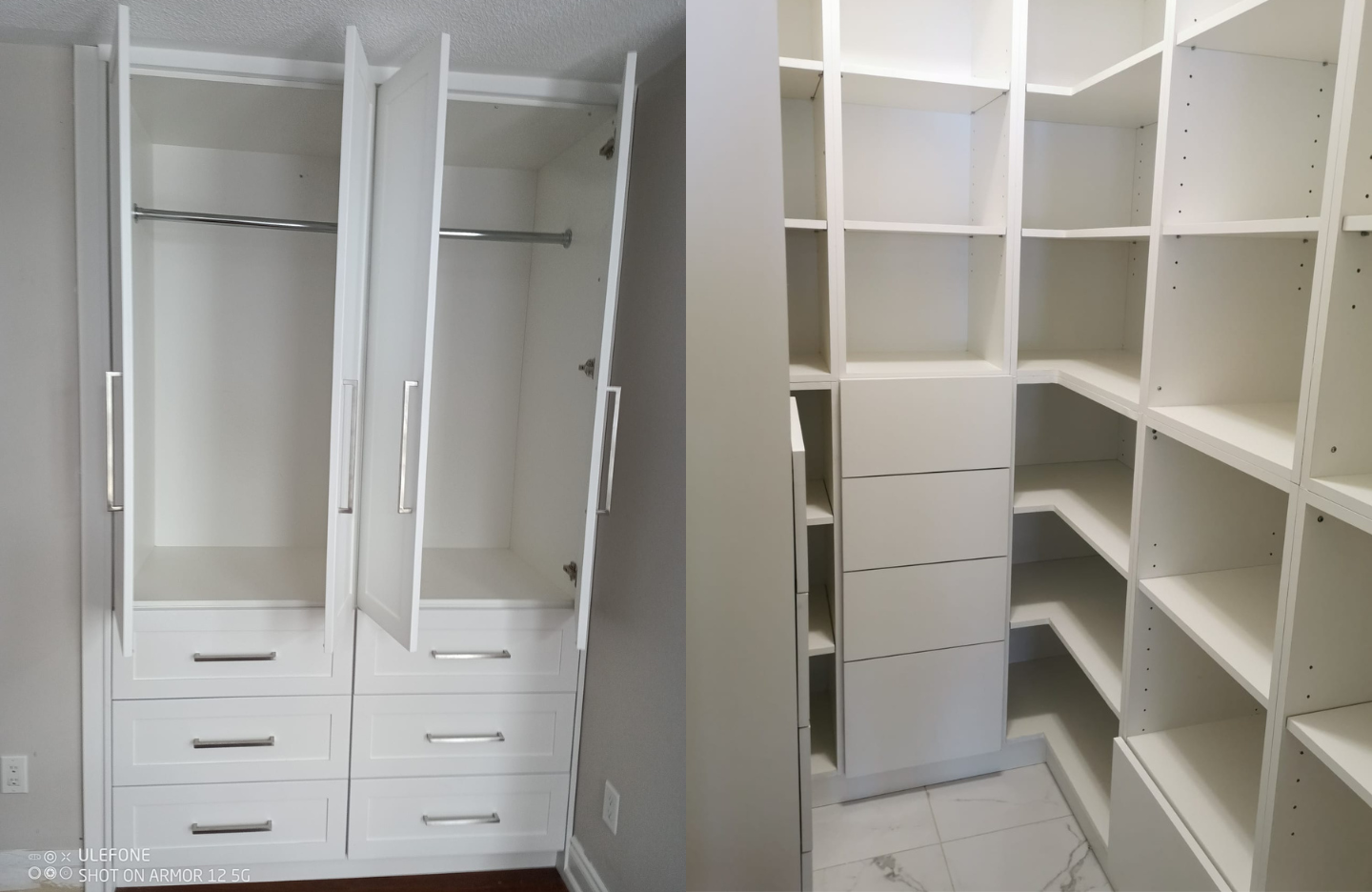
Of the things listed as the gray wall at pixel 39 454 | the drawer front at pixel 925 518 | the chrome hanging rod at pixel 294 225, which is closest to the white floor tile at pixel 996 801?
the drawer front at pixel 925 518

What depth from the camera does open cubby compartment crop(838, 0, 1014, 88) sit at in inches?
99.2

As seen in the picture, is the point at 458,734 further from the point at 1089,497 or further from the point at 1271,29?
the point at 1271,29

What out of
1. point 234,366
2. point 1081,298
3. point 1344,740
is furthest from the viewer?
point 1081,298

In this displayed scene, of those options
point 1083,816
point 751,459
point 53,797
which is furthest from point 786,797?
point 53,797

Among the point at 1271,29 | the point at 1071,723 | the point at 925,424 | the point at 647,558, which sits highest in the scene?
the point at 1271,29

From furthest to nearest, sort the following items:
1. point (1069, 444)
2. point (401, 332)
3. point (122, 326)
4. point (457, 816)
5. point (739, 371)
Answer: point (1069, 444) < point (457, 816) < point (401, 332) < point (122, 326) < point (739, 371)

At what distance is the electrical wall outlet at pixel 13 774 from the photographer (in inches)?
82.3

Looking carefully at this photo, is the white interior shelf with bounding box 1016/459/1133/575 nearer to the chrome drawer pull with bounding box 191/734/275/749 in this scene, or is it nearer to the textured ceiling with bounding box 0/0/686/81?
the textured ceiling with bounding box 0/0/686/81

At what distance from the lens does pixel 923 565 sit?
2445 mm

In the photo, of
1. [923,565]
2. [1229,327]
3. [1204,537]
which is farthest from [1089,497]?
[1229,327]

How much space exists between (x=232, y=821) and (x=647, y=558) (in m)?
1.25

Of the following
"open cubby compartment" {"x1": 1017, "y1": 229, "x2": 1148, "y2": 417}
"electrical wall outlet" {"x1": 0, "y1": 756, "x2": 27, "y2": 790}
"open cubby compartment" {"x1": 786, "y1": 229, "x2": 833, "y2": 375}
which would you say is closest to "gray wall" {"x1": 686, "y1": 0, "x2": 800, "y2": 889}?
"open cubby compartment" {"x1": 786, "y1": 229, "x2": 833, "y2": 375}

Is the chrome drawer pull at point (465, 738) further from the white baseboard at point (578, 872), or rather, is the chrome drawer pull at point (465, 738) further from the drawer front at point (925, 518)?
the drawer front at point (925, 518)

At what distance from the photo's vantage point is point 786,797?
4.86 ft
